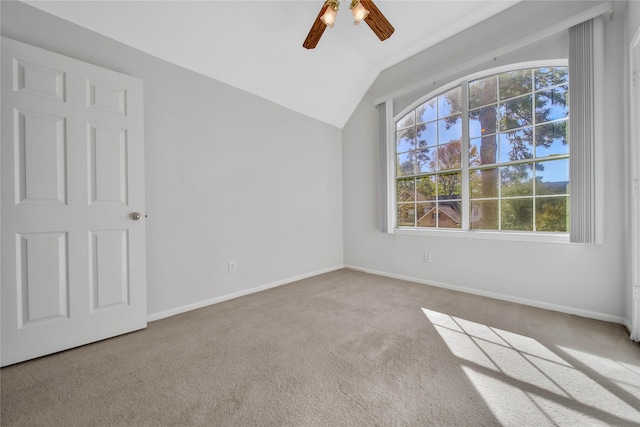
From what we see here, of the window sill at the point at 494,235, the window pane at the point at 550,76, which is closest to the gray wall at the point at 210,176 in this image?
the window sill at the point at 494,235

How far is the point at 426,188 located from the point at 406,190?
29 cm

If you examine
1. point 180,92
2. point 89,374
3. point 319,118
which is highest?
point 319,118

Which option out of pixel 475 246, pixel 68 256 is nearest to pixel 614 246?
pixel 475 246

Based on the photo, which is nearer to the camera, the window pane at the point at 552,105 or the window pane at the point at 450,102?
the window pane at the point at 552,105

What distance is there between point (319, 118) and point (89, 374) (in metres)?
3.62

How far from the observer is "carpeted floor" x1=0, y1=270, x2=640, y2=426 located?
1.14 meters

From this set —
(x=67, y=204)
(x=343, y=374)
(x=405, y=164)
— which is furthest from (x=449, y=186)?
(x=67, y=204)

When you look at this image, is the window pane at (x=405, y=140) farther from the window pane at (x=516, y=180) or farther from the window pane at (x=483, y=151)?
the window pane at (x=516, y=180)

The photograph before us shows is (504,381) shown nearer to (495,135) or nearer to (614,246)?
(614,246)

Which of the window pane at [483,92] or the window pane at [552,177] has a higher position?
the window pane at [483,92]

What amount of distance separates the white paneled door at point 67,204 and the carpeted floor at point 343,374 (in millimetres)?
223

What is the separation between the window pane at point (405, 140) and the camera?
3.40 m

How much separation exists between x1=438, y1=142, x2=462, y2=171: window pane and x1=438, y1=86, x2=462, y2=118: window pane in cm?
41

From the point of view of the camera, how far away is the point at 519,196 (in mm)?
2543
